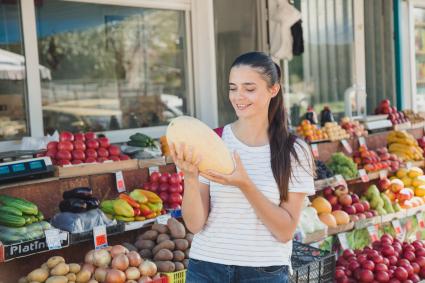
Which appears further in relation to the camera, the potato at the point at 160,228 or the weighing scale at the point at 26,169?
the potato at the point at 160,228

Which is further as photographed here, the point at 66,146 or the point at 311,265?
the point at 66,146

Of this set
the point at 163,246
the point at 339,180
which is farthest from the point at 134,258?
the point at 339,180

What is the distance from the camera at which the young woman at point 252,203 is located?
217 centimetres

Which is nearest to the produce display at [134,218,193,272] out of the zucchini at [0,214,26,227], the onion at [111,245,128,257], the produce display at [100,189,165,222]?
the produce display at [100,189,165,222]

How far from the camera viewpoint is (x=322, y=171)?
5621 mm

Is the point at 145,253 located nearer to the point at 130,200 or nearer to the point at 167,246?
the point at 167,246

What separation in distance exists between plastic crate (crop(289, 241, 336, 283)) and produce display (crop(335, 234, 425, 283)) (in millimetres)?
837

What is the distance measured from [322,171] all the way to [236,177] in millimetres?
3682

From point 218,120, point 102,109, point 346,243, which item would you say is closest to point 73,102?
point 102,109

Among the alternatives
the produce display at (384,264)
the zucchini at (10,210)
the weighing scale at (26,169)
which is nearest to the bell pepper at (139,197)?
the weighing scale at (26,169)

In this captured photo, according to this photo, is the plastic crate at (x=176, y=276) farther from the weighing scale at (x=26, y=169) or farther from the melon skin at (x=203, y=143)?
the melon skin at (x=203, y=143)

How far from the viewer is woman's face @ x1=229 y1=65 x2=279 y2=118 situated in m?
2.22

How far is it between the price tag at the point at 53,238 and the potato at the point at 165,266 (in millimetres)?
662

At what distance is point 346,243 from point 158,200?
2.01m
